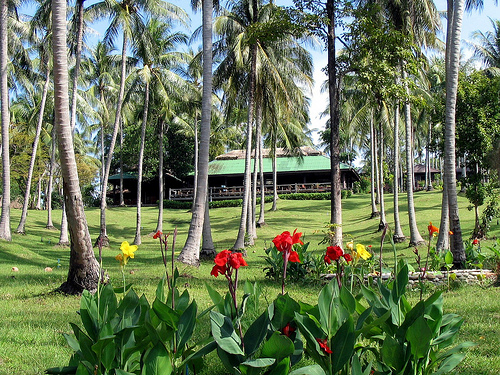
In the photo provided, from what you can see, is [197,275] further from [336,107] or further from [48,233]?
[48,233]

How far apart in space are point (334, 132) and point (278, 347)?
988 centimetres

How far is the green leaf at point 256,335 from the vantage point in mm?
2543

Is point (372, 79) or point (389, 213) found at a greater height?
point (372, 79)

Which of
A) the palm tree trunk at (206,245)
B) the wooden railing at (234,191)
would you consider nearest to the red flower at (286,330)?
the palm tree trunk at (206,245)

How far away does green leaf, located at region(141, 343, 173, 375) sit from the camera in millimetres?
2418

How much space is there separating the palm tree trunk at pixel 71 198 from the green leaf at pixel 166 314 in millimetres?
4646

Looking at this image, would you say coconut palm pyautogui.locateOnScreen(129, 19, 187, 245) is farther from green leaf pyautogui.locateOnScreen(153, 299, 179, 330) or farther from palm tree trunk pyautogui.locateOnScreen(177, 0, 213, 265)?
green leaf pyautogui.locateOnScreen(153, 299, 179, 330)

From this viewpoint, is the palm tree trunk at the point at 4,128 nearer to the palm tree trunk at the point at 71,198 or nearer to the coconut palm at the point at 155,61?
the coconut palm at the point at 155,61

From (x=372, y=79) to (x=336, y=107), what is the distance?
1.21 m

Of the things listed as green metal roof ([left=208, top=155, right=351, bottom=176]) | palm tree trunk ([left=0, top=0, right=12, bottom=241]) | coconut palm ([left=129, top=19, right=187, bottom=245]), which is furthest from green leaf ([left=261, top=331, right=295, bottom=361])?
green metal roof ([left=208, top=155, right=351, bottom=176])

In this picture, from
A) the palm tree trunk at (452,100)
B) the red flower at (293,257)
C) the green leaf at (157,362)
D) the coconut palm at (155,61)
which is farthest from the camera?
the coconut palm at (155,61)

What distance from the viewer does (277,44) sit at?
18.0 m

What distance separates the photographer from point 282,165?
38.2 meters

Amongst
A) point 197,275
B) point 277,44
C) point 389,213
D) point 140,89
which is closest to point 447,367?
point 197,275
